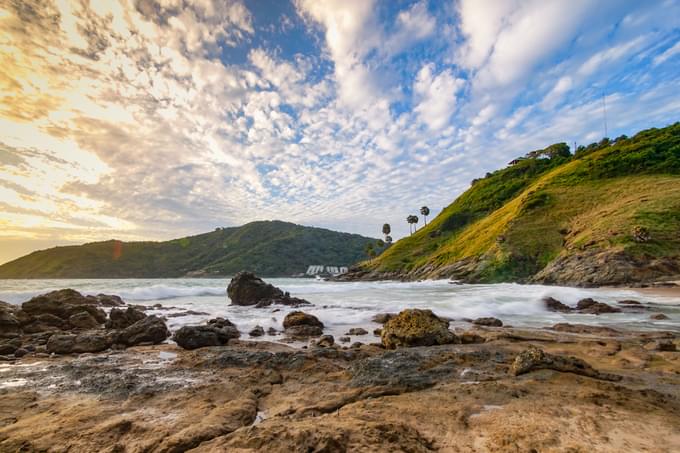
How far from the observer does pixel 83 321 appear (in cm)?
1919

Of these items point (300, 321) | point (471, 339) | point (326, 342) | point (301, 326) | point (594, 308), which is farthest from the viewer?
point (594, 308)

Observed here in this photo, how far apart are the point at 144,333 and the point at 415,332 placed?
11803 mm

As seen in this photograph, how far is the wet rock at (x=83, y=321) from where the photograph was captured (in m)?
18.9

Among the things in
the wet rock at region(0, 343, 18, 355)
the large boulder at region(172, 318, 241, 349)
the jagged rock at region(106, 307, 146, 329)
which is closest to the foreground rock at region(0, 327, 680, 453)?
the large boulder at region(172, 318, 241, 349)

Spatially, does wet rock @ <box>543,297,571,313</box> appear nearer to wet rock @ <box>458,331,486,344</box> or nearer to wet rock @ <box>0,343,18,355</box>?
wet rock @ <box>458,331,486,344</box>

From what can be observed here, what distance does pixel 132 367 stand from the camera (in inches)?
385

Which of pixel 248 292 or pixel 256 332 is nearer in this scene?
pixel 256 332

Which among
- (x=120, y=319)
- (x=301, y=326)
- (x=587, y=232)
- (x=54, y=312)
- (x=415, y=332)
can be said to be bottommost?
(x=301, y=326)

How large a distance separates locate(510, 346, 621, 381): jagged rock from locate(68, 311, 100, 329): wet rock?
72.5 ft

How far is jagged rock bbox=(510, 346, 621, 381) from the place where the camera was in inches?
308

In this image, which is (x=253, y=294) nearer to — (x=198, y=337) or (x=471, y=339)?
(x=198, y=337)

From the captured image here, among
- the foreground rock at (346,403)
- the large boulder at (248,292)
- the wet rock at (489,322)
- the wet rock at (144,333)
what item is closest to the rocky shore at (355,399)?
A: the foreground rock at (346,403)


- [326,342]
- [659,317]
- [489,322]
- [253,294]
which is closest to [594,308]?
[659,317]

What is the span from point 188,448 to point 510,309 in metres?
24.9
